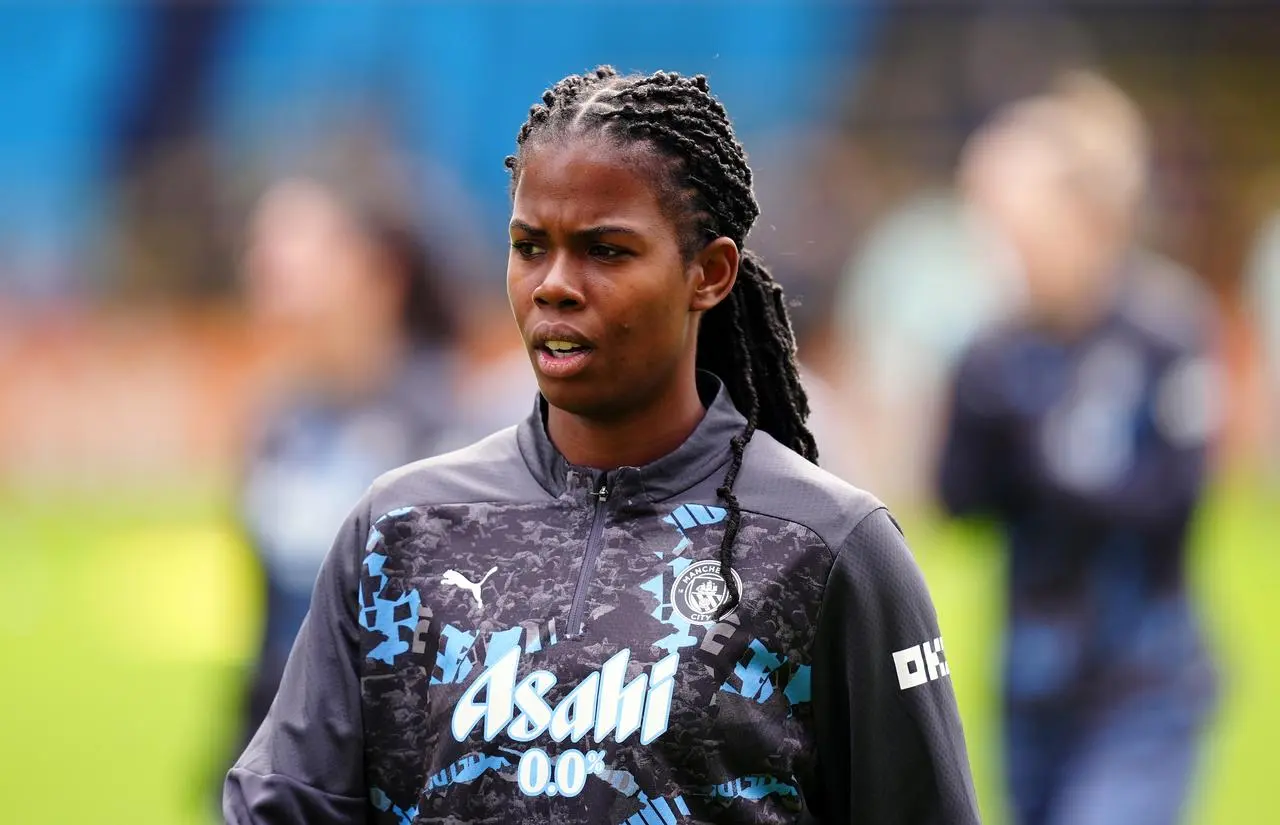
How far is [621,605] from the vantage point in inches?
96.1

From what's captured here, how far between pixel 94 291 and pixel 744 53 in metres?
6.97

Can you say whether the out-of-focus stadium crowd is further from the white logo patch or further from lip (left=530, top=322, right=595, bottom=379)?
lip (left=530, top=322, right=595, bottom=379)

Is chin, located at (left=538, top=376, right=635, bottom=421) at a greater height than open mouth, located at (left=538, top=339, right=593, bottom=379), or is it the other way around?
open mouth, located at (left=538, top=339, right=593, bottom=379)

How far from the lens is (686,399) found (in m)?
2.64

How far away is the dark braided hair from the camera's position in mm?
2494

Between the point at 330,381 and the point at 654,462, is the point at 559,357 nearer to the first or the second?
the point at 654,462

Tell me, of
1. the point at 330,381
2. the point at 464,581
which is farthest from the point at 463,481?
the point at 330,381

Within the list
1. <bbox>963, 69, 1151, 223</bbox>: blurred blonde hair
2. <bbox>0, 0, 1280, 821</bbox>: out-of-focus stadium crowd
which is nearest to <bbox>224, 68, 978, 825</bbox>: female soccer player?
<bbox>963, 69, 1151, 223</bbox>: blurred blonde hair

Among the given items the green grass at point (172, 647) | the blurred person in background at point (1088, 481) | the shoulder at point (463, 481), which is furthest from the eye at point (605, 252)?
the green grass at point (172, 647)

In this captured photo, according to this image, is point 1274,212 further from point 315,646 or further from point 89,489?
point 315,646

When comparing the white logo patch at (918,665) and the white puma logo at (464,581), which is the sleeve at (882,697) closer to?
the white logo patch at (918,665)

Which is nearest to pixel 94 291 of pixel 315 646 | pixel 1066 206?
pixel 1066 206

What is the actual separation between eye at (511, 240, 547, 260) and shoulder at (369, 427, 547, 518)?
30 cm

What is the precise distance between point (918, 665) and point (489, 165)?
17.4 m
